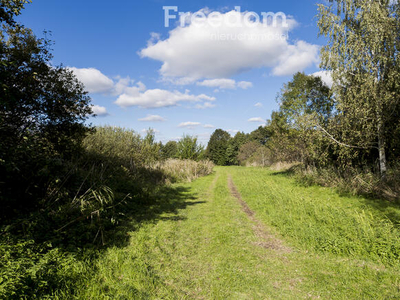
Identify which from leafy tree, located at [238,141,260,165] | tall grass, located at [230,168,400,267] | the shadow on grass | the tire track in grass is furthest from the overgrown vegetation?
leafy tree, located at [238,141,260,165]

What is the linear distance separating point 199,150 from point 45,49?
17.4 metres

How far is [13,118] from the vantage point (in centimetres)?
645

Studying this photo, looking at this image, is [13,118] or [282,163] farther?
[282,163]

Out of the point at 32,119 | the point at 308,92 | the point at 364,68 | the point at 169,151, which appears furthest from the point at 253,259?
the point at 169,151

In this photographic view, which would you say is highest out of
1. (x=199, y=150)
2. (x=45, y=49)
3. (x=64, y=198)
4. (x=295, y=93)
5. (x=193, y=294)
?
(x=295, y=93)

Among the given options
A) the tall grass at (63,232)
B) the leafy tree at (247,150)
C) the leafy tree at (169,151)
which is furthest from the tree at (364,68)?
the leafy tree at (247,150)

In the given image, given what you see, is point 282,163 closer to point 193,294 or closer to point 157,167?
point 157,167

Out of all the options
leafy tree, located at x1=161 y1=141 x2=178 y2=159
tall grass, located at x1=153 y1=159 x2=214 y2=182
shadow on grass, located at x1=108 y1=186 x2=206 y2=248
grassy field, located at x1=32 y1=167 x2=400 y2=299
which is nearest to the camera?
grassy field, located at x1=32 y1=167 x2=400 y2=299

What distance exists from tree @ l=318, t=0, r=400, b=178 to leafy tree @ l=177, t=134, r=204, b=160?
13.7 metres

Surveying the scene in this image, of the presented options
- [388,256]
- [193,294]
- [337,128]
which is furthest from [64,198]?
[337,128]

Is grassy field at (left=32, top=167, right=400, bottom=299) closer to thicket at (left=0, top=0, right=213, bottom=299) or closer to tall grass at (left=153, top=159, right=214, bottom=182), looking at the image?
thicket at (left=0, top=0, right=213, bottom=299)

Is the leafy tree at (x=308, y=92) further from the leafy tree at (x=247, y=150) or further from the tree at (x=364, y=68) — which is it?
the leafy tree at (x=247, y=150)

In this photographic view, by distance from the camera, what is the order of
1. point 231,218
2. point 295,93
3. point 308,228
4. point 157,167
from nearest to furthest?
point 308,228
point 231,218
point 157,167
point 295,93

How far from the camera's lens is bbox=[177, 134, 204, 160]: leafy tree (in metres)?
23.0
